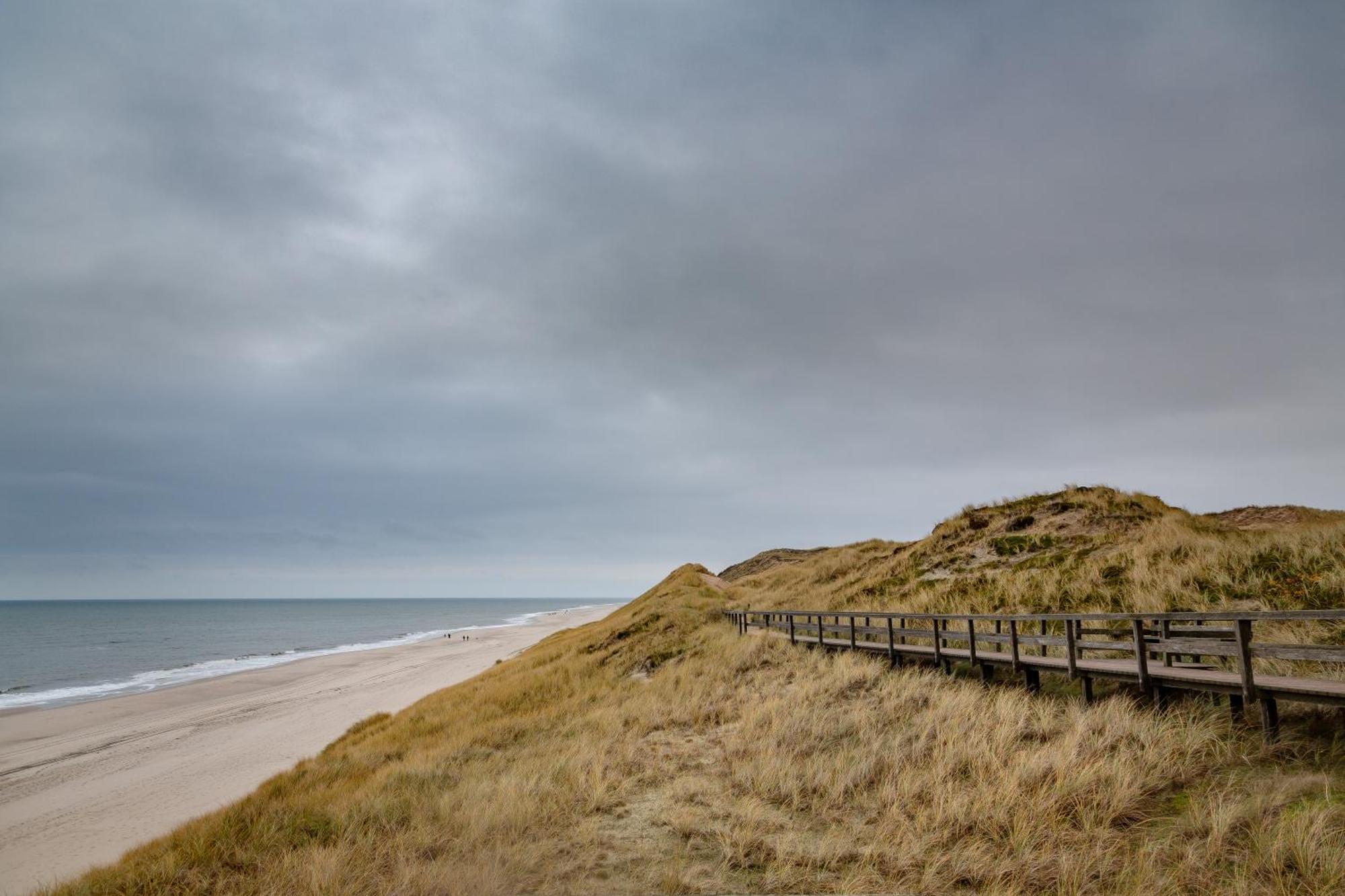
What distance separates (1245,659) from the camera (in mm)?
8344

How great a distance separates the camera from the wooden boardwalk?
8.04 m

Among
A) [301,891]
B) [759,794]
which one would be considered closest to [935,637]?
[759,794]

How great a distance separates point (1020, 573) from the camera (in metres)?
20.9

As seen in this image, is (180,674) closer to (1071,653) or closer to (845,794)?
(845,794)

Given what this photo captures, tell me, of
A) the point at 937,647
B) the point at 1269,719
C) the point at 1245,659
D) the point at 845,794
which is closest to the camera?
the point at 1269,719

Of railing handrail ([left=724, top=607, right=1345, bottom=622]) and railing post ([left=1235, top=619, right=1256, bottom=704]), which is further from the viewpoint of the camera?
railing post ([left=1235, top=619, right=1256, bottom=704])

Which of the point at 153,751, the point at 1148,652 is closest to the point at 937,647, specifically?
the point at 1148,652

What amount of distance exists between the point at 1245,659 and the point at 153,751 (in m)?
35.4

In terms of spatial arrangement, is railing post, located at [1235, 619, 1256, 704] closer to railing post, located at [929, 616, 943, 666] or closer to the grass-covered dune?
the grass-covered dune

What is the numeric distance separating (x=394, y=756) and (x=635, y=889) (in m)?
12.0

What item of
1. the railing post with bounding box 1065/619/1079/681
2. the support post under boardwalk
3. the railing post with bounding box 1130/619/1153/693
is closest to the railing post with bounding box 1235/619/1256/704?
the support post under boardwalk

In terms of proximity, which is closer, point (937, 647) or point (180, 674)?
point (937, 647)

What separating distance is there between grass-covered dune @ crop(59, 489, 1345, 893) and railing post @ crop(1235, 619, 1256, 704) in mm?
530

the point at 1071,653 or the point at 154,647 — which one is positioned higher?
the point at 1071,653
